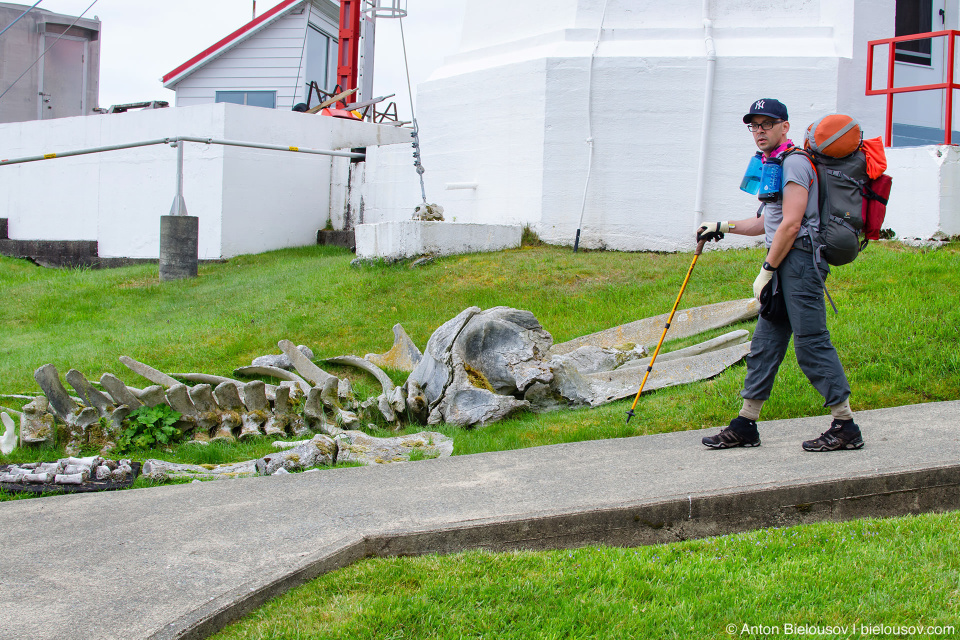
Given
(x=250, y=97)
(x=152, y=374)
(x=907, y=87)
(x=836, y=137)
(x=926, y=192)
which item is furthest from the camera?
(x=250, y=97)

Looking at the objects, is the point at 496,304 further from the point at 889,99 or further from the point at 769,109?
the point at 889,99

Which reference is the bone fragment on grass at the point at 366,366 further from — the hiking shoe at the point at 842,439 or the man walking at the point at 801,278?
the hiking shoe at the point at 842,439

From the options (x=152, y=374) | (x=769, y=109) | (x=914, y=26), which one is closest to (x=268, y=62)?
(x=914, y=26)

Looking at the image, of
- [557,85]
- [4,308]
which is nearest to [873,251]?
[557,85]

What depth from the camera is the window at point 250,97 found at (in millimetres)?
24078

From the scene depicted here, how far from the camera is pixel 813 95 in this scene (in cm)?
1128

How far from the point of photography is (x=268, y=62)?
2400cm

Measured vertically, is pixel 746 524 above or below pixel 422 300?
below

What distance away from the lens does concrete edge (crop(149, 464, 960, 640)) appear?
3.21 metres

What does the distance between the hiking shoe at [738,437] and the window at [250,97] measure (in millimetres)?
21692

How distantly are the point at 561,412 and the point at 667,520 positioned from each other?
2.60 m

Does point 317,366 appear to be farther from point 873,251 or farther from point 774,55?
point 774,55

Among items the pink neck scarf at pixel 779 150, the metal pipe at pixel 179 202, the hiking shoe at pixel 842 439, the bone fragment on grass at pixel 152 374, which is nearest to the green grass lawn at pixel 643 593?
the hiking shoe at pixel 842 439

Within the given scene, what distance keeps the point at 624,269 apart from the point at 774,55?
398 centimetres
